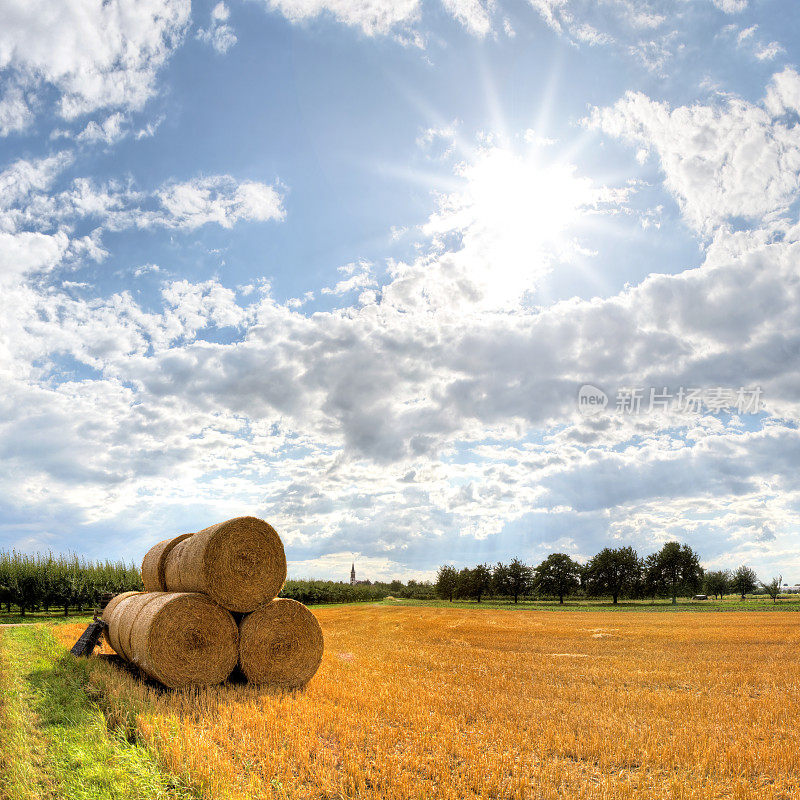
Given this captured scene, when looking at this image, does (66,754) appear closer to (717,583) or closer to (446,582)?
(446,582)

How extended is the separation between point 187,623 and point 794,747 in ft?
33.5

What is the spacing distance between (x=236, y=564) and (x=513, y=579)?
92.6 m

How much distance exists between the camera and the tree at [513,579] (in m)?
97.6

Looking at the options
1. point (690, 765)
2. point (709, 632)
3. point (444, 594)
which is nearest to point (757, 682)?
point (690, 765)

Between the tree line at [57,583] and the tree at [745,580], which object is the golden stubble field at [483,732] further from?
the tree at [745,580]

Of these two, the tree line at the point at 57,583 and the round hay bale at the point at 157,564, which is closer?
the round hay bale at the point at 157,564

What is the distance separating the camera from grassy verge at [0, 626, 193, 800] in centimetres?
606

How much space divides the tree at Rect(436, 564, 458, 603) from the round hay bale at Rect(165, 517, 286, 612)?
99.5 metres

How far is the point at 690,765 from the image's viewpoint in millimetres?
7250

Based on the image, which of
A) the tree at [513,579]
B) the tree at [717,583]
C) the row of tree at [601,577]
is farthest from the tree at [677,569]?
Answer: the tree at [717,583]

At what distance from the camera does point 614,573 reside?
293ft

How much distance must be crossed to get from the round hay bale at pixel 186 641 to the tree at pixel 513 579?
9180cm

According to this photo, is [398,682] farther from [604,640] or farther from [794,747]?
[604,640]

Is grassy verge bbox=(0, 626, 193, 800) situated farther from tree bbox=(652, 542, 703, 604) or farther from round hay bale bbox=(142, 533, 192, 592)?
tree bbox=(652, 542, 703, 604)
